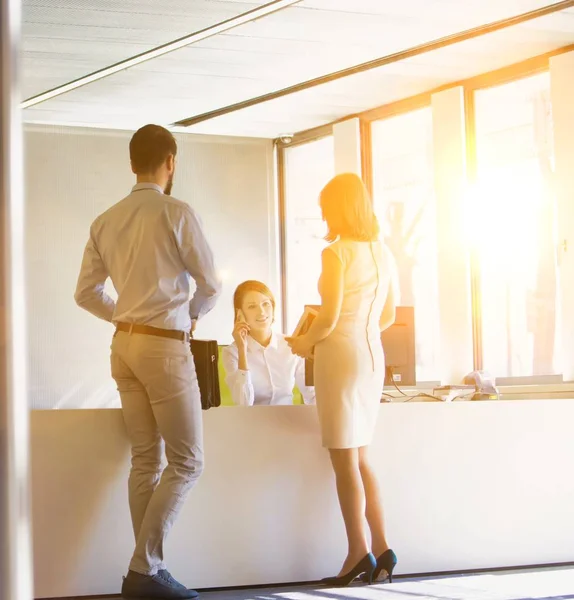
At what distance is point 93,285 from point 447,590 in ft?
5.34

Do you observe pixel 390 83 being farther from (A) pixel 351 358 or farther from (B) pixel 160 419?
(B) pixel 160 419

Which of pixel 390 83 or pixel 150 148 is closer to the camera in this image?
pixel 150 148

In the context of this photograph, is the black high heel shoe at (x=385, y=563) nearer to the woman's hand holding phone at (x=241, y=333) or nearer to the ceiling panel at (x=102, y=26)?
the woman's hand holding phone at (x=241, y=333)

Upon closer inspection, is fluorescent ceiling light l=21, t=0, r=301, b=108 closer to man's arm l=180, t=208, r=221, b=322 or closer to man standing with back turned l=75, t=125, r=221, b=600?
man standing with back turned l=75, t=125, r=221, b=600

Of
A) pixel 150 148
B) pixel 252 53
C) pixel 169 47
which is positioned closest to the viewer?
pixel 150 148

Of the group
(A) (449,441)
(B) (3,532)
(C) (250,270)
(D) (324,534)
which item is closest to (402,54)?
(C) (250,270)

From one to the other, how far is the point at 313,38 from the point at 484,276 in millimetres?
2233

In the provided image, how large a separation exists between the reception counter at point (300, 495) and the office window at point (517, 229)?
9.27ft

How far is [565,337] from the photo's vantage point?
6.79 metres

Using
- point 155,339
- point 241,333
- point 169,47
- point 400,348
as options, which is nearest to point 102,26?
point 169,47

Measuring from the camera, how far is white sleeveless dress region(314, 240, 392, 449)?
12.2 feet

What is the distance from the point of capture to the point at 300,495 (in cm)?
395

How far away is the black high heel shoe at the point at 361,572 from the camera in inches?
145

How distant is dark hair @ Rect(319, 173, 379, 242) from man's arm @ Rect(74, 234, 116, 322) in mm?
858
